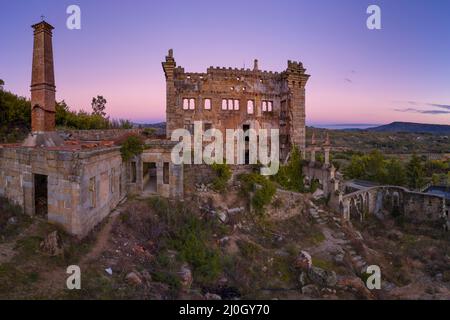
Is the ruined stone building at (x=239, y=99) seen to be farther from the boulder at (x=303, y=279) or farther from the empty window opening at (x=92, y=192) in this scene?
the boulder at (x=303, y=279)

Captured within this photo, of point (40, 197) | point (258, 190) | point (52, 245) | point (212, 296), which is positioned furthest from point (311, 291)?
point (40, 197)

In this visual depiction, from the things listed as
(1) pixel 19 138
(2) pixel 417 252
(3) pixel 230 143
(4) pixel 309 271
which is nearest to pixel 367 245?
(2) pixel 417 252

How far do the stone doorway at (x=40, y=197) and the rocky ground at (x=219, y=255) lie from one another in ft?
3.31

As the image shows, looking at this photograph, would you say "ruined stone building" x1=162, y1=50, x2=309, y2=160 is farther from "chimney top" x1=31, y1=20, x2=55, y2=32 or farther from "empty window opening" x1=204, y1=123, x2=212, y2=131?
"chimney top" x1=31, y1=20, x2=55, y2=32

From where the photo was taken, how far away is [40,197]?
1494 cm

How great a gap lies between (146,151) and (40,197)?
5589mm

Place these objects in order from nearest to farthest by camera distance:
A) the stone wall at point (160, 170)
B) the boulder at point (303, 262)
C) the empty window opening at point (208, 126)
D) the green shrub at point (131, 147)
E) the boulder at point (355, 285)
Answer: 1. the boulder at point (355, 285)
2. the boulder at point (303, 262)
3. the green shrub at point (131, 147)
4. the stone wall at point (160, 170)
5. the empty window opening at point (208, 126)

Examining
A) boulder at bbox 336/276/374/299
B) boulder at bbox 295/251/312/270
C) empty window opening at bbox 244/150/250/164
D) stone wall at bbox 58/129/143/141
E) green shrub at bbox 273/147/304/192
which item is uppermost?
stone wall at bbox 58/129/143/141

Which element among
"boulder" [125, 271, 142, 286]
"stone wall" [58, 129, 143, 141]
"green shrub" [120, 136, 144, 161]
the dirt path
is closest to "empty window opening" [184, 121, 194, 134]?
"stone wall" [58, 129, 143, 141]

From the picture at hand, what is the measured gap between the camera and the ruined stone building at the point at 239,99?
25.3 m

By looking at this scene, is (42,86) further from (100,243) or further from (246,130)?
(246,130)

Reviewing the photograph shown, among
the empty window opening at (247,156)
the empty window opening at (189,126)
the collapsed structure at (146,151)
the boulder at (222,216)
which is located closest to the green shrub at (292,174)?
the collapsed structure at (146,151)

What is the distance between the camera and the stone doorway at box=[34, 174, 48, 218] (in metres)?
14.1

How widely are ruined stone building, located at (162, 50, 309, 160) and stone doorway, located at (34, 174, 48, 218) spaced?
36.2 ft
